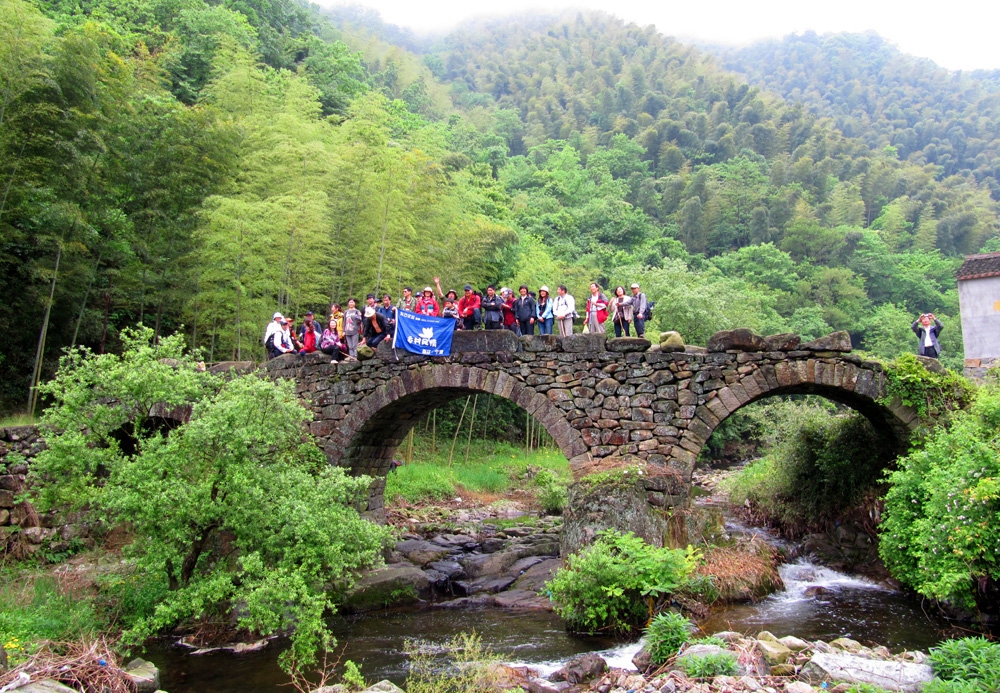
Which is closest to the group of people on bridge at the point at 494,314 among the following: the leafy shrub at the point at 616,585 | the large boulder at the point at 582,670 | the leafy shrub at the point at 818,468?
the leafy shrub at the point at 616,585

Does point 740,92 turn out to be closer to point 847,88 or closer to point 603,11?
point 847,88

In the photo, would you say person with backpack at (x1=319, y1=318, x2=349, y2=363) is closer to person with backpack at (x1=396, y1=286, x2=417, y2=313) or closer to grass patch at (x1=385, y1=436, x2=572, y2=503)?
person with backpack at (x1=396, y1=286, x2=417, y2=313)

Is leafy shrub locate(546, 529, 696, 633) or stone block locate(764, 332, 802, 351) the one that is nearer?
leafy shrub locate(546, 529, 696, 633)

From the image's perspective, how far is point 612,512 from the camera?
10328mm

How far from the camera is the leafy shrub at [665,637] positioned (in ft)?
26.0

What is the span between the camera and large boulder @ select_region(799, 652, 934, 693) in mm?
6621

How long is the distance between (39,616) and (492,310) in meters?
7.73

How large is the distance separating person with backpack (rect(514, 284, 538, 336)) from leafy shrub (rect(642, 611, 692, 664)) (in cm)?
582

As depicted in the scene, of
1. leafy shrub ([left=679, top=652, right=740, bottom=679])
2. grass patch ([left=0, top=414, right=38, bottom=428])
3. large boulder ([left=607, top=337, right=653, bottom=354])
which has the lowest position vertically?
leafy shrub ([left=679, top=652, right=740, bottom=679])

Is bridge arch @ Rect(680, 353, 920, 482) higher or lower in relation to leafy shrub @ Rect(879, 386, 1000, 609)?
higher

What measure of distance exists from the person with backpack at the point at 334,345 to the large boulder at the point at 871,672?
8.88 meters

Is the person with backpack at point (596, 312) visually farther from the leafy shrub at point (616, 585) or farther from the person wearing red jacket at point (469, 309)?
the leafy shrub at point (616, 585)

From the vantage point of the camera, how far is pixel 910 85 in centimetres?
9725

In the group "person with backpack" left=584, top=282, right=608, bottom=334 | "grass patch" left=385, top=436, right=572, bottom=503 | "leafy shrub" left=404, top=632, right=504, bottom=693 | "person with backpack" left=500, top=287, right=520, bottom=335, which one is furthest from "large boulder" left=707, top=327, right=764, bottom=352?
"grass patch" left=385, top=436, right=572, bottom=503
